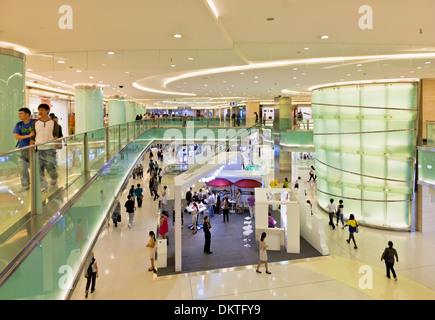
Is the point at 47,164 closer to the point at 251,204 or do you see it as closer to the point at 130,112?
the point at 251,204

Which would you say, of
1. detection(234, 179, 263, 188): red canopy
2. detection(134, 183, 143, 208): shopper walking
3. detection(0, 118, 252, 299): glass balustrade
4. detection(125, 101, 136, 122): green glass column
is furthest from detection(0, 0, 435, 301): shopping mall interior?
detection(125, 101, 136, 122): green glass column

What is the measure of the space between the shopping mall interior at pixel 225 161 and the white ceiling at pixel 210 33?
5cm

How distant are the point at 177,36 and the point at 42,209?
177 inches

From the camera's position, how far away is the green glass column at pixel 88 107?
15664 millimetres

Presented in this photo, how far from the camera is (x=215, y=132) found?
26.0 meters

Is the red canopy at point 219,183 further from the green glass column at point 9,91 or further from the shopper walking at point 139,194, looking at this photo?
the green glass column at point 9,91

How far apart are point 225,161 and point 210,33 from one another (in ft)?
28.2

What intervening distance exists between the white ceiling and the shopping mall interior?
0.17ft

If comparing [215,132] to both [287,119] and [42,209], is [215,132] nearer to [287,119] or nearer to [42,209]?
[287,119]

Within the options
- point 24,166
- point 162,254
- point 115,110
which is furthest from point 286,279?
point 115,110

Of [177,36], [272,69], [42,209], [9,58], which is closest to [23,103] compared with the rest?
[9,58]

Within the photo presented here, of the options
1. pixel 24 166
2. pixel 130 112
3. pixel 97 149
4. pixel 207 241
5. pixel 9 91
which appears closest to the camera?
pixel 24 166

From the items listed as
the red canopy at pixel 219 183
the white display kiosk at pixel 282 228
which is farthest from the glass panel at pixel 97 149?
the red canopy at pixel 219 183

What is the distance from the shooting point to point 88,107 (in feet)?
51.9
